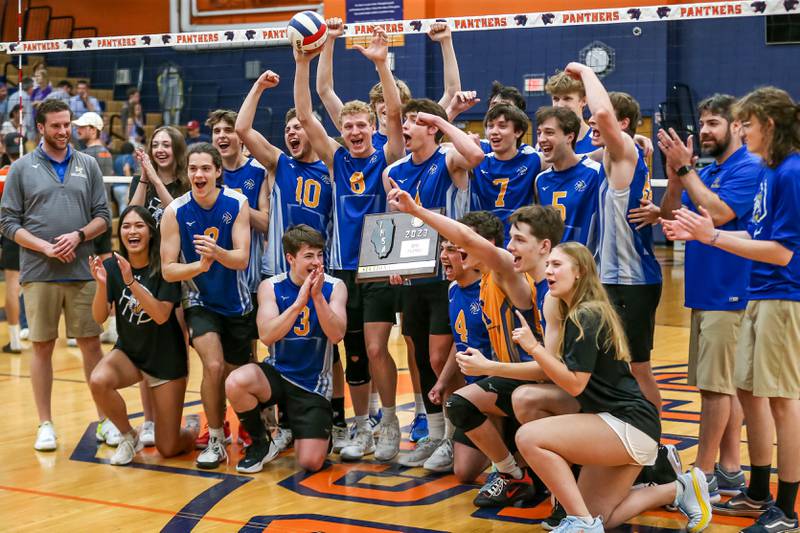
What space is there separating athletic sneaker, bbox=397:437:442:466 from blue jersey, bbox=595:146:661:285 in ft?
4.65

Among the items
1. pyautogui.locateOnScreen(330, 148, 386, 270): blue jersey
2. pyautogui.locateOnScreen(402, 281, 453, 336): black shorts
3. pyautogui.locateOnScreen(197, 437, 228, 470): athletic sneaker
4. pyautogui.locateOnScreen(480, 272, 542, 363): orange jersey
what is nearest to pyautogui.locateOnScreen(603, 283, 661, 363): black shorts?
pyautogui.locateOnScreen(480, 272, 542, 363): orange jersey

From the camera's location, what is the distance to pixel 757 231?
4.86 meters

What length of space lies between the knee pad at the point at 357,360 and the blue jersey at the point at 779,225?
8.57 ft

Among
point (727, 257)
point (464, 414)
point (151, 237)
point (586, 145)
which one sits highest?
point (586, 145)

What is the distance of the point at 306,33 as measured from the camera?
6605mm

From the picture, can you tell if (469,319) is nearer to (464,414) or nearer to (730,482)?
(464,414)

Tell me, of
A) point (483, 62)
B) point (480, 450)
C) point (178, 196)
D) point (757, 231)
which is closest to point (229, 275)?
point (178, 196)

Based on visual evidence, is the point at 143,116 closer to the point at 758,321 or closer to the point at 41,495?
the point at 41,495

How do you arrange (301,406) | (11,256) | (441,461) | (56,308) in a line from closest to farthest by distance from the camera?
(441,461) → (301,406) → (56,308) → (11,256)

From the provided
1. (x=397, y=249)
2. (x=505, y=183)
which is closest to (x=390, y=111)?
(x=505, y=183)

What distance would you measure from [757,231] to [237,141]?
3491 millimetres

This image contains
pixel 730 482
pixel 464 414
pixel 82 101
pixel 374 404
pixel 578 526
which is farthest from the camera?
pixel 82 101

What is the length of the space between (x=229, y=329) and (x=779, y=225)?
10.9 feet

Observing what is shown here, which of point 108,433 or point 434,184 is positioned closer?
point 434,184
